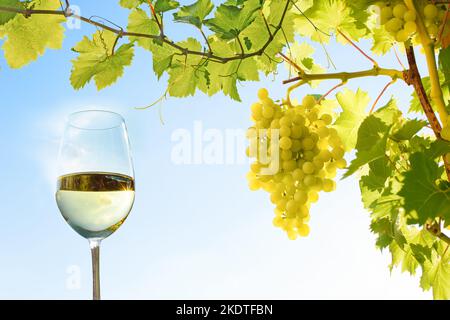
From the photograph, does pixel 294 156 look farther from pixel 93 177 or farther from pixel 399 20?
pixel 93 177

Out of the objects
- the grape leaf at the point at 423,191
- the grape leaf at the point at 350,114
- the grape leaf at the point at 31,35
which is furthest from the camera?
the grape leaf at the point at 31,35

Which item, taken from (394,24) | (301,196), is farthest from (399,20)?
(301,196)

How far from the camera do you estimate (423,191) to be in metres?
0.56

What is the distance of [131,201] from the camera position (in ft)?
2.75

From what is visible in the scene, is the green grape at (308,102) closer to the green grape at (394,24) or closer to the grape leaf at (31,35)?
the green grape at (394,24)

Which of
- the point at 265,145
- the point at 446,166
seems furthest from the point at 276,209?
the point at 446,166

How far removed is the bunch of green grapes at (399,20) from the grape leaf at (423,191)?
0.15 meters

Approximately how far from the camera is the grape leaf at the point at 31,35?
876 mm

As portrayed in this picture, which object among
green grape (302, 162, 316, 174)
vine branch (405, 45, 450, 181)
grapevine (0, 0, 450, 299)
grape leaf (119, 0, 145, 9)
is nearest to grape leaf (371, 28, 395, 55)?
grapevine (0, 0, 450, 299)

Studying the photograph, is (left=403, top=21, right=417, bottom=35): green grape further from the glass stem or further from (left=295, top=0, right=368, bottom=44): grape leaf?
the glass stem

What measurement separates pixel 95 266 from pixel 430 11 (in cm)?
53

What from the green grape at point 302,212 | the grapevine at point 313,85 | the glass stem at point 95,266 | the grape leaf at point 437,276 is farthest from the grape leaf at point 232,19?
the grape leaf at point 437,276
